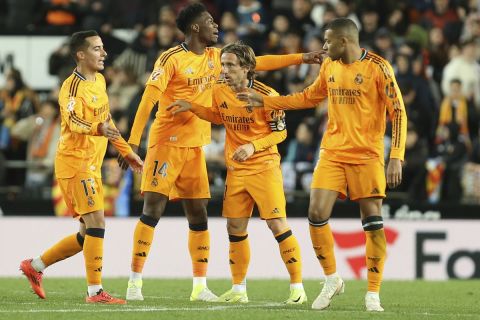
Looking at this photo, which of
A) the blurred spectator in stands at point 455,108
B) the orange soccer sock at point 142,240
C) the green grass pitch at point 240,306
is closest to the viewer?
the green grass pitch at point 240,306

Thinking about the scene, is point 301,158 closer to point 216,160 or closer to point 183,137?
point 216,160

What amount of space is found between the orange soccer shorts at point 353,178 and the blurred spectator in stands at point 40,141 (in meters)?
7.67

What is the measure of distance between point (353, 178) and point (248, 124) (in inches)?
48.6

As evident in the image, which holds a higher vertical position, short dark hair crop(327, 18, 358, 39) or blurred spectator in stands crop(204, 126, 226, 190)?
short dark hair crop(327, 18, 358, 39)

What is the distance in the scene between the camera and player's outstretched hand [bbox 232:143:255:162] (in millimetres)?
11188

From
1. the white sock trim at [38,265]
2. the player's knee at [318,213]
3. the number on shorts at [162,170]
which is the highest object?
the number on shorts at [162,170]

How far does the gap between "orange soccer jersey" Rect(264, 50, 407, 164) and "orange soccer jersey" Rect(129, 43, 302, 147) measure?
1.07 metres

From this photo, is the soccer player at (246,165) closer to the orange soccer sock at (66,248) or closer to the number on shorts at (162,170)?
the number on shorts at (162,170)

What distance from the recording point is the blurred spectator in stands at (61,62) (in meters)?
19.9

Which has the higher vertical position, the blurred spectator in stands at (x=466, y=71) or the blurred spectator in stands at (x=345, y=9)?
the blurred spectator in stands at (x=345, y=9)

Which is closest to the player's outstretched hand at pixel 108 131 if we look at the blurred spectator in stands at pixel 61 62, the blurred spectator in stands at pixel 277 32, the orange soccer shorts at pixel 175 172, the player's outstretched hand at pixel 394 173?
the orange soccer shorts at pixel 175 172

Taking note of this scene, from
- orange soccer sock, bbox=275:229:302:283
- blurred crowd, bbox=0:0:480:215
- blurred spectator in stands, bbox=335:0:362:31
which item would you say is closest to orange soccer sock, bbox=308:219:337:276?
orange soccer sock, bbox=275:229:302:283

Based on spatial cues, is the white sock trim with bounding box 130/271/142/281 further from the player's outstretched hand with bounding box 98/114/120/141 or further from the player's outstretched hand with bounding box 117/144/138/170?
the player's outstretched hand with bounding box 98/114/120/141

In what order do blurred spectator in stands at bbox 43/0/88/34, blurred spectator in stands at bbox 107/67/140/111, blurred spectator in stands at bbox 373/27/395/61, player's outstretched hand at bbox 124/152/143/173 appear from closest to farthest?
player's outstretched hand at bbox 124/152/143/173
blurred spectator in stands at bbox 373/27/395/61
blurred spectator in stands at bbox 107/67/140/111
blurred spectator in stands at bbox 43/0/88/34
